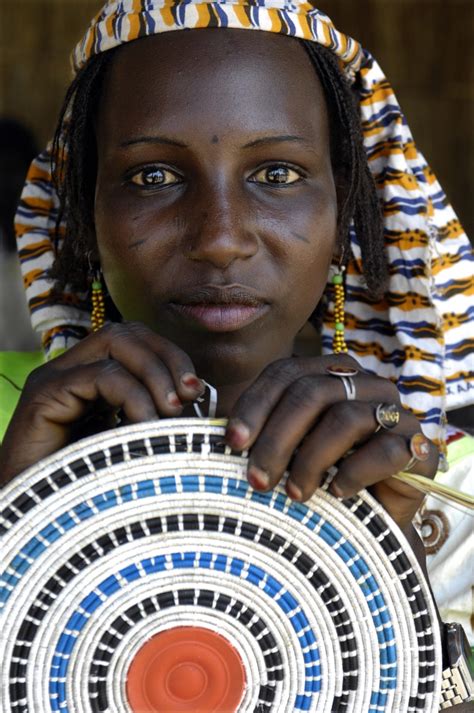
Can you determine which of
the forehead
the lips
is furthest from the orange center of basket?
the forehead

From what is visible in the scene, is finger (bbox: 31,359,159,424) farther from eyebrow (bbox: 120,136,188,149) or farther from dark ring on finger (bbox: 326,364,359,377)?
eyebrow (bbox: 120,136,188,149)

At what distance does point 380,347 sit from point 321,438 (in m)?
0.91

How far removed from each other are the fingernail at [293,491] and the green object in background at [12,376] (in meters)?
0.91

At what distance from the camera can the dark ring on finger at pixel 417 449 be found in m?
1.09

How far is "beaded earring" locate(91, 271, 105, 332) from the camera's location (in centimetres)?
175

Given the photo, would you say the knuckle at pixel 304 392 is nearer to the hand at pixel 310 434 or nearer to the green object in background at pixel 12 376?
the hand at pixel 310 434

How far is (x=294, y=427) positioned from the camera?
1.06 meters

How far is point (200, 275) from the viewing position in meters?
1.40

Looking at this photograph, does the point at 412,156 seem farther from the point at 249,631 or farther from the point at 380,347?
the point at 249,631

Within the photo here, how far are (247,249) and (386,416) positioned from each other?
1.32ft

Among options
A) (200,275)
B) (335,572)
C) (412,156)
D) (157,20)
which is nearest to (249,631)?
(335,572)

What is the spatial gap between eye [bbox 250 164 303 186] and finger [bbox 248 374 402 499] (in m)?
0.47

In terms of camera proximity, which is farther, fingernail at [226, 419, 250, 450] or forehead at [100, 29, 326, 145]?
forehead at [100, 29, 326, 145]

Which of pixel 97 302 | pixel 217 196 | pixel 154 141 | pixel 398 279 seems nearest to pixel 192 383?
pixel 217 196
